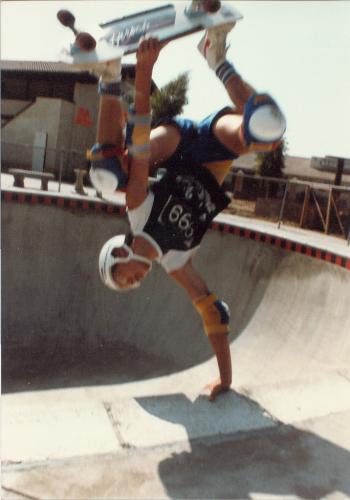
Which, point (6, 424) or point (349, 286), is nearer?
point (6, 424)

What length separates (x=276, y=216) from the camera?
13.6 meters

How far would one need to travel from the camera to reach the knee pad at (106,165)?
216 cm

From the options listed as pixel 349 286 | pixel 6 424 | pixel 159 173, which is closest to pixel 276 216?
pixel 349 286

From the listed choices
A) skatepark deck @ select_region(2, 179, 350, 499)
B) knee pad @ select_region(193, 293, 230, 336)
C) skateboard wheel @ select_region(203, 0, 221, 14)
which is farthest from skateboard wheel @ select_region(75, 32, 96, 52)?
skatepark deck @ select_region(2, 179, 350, 499)

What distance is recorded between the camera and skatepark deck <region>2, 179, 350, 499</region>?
1.83 metres

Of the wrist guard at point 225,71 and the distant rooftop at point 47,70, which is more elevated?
the distant rooftop at point 47,70

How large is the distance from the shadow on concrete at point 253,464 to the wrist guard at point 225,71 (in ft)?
6.07

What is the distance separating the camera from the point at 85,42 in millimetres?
1964

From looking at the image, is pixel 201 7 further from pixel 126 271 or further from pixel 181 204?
pixel 126 271

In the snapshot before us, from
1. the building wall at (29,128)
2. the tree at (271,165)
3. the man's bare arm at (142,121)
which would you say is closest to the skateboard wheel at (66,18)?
the man's bare arm at (142,121)

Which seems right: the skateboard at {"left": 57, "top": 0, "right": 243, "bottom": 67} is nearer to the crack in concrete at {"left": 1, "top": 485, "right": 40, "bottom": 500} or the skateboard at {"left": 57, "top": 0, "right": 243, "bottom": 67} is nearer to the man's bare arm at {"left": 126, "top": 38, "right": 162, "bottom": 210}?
the man's bare arm at {"left": 126, "top": 38, "right": 162, "bottom": 210}

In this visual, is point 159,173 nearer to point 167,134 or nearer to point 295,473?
point 167,134

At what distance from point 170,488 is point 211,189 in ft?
5.07

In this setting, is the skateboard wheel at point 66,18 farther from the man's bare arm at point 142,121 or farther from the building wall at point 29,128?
the building wall at point 29,128
